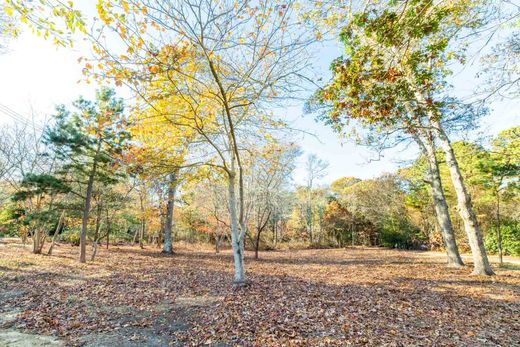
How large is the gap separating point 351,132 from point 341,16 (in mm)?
2342

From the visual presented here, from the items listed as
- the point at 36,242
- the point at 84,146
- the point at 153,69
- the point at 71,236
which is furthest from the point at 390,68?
the point at 71,236

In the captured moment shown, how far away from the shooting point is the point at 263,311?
4.90 m

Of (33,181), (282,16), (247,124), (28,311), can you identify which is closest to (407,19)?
(282,16)

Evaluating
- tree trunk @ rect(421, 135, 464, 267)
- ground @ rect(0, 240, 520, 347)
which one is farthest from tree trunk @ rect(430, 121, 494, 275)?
tree trunk @ rect(421, 135, 464, 267)

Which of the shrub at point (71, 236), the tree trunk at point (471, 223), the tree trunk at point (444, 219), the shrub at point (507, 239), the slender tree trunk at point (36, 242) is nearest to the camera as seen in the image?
the tree trunk at point (471, 223)

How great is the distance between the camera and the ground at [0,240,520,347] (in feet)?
12.6

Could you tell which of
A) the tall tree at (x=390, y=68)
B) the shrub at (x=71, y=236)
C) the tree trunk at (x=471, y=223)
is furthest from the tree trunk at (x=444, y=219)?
the shrub at (x=71, y=236)

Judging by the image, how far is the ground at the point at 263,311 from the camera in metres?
3.84

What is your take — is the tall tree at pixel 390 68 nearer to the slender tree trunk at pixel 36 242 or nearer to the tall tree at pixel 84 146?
the tall tree at pixel 84 146

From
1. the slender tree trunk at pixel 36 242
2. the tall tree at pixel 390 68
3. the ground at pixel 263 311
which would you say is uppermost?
the tall tree at pixel 390 68

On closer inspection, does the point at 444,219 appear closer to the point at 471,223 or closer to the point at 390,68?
the point at 471,223

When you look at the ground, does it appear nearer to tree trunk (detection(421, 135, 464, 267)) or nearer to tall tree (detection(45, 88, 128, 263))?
tree trunk (detection(421, 135, 464, 267))

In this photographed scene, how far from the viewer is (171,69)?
4469 mm

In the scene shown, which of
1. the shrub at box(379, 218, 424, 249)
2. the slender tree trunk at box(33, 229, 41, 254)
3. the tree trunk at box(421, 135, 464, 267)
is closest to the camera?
the tree trunk at box(421, 135, 464, 267)
